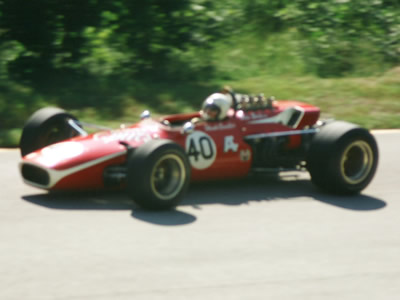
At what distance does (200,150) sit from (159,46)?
7.50 metres

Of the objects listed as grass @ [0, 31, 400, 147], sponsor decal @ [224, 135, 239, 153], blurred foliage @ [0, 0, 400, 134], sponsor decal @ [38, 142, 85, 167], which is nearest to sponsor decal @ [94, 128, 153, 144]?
sponsor decal @ [38, 142, 85, 167]

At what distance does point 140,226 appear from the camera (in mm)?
7578

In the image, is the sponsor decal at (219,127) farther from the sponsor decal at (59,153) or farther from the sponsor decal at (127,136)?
the sponsor decal at (59,153)

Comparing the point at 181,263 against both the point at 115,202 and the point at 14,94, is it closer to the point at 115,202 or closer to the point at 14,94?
the point at 115,202

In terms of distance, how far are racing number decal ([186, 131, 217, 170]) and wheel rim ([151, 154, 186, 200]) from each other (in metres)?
0.51

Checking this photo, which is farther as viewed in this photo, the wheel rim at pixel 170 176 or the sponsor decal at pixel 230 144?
the sponsor decal at pixel 230 144

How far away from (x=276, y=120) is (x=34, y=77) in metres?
6.70

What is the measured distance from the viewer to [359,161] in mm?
9227

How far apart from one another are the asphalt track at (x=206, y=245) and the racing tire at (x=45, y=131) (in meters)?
0.45

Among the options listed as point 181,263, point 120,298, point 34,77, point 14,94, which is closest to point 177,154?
point 181,263

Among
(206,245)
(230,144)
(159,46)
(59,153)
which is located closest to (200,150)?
(230,144)

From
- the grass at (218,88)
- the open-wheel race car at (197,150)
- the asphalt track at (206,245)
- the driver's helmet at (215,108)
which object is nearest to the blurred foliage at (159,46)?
the grass at (218,88)

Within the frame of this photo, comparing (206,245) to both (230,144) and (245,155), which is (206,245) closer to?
(230,144)

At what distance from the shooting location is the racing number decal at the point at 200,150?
869 cm
